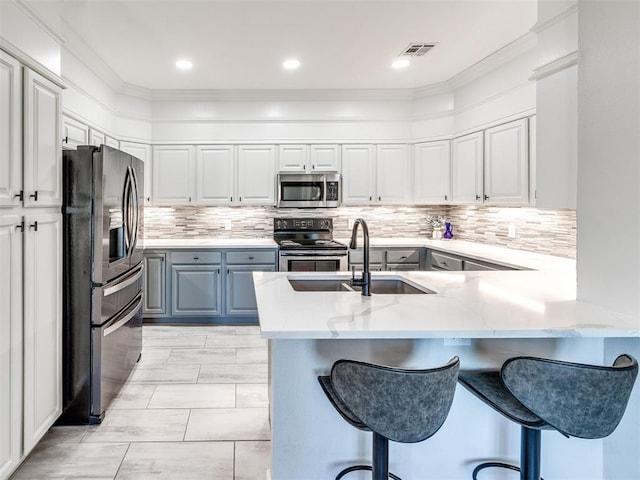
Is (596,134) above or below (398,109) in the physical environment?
below

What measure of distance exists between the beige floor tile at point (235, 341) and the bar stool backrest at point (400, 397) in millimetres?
2698

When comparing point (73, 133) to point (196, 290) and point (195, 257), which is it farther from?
point (196, 290)

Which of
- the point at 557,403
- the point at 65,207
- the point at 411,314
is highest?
the point at 65,207

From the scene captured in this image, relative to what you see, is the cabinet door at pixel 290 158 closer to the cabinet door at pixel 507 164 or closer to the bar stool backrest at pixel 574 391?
the cabinet door at pixel 507 164

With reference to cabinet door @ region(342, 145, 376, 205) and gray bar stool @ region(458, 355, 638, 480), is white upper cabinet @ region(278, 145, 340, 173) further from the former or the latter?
gray bar stool @ region(458, 355, 638, 480)

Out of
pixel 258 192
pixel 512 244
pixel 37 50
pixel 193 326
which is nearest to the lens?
pixel 37 50

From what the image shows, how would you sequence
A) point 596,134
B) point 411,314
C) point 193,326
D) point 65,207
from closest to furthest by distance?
point 411,314, point 596,134, point 65,207, point 193,326

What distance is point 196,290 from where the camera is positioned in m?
4.63

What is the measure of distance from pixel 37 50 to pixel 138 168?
1246 millimetres

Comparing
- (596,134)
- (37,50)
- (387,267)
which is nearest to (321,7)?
(37,50)

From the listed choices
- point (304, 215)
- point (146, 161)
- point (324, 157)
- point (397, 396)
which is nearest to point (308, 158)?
point (324, 157)

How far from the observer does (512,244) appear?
4.18 metres

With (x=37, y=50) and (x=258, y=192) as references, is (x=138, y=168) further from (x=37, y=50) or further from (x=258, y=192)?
(x=258, y=192)

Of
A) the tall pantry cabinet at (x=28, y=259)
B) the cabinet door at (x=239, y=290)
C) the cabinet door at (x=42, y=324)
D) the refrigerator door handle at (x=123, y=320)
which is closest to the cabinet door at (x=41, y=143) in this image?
the tall pantry cabinet at (x=28, y=259)
